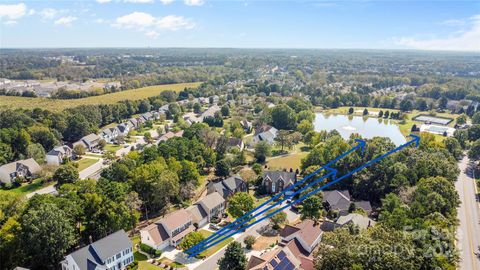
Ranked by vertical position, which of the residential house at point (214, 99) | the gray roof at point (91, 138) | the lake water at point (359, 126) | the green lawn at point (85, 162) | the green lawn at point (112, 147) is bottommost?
the lake water at point (359, 126)

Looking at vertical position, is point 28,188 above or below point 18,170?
below

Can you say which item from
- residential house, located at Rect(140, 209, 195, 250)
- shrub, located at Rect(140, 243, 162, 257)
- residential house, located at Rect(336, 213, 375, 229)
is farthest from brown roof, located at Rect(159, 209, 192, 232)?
residential house, located at Rect(336, 213, 375, 229)

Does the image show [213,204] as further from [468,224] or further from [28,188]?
[468,224]

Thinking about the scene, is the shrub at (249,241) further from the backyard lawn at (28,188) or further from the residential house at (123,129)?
the residential house at (123,129)

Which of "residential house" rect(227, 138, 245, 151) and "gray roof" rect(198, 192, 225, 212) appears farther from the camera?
"residential house" rect(227, 138, 245, 151)

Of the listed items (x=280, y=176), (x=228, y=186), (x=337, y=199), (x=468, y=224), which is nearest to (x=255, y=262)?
(x=337, y=199)

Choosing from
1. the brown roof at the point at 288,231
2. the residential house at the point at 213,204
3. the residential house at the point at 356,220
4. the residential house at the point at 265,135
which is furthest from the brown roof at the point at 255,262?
the residential house at the point at 265,135

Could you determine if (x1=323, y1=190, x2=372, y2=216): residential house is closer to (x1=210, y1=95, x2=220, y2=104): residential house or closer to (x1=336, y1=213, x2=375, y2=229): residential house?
(x1=336, y1=213, x2=375, y2=229): residential house
